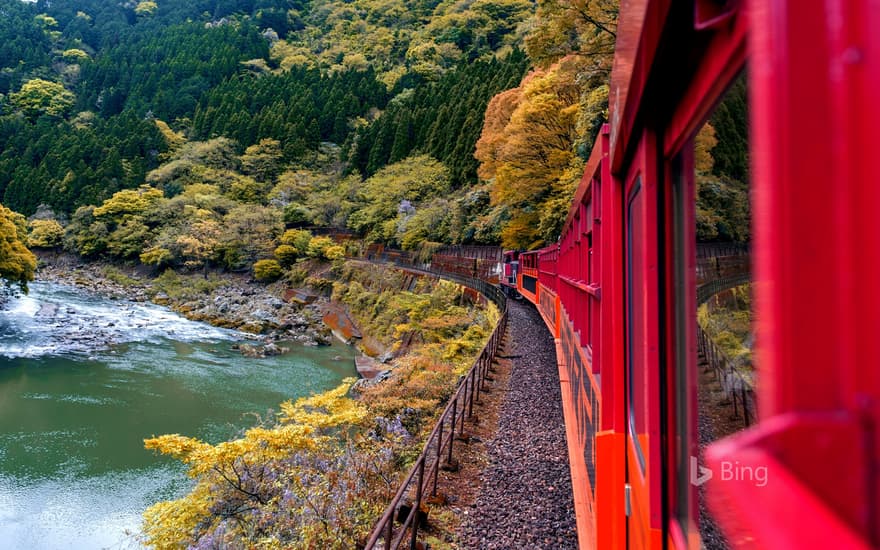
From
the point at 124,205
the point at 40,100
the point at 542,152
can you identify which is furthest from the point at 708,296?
the point at 40,100

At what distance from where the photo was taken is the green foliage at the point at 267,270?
41.3 meters

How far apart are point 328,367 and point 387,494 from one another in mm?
15058

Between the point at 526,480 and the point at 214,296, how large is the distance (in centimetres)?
3401

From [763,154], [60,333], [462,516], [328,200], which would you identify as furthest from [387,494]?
[328,200]

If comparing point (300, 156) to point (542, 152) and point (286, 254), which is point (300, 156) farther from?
point (542, 152)

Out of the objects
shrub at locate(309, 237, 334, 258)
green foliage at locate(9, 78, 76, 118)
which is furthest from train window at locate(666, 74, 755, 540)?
green foliage at locate(9, 78, 76, 118)

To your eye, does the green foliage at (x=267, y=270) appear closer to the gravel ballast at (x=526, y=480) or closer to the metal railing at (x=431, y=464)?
the metal railing at (x=431, y=464)

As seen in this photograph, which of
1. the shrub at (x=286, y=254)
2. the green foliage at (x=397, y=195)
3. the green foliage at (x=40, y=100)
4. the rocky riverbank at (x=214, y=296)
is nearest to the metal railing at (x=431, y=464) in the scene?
the rocky riverbank at (x=214, y=296)

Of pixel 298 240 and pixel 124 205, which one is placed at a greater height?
pixel 124 205

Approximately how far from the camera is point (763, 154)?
47 cm

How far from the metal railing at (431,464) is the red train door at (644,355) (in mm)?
2330

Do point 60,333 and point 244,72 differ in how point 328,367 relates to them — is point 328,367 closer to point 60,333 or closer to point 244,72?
point 60,333

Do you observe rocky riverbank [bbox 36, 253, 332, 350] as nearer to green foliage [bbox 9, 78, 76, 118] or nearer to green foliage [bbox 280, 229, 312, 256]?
green foliage [bbox 280, 229, 312, 256]

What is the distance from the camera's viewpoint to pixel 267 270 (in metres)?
41.2
